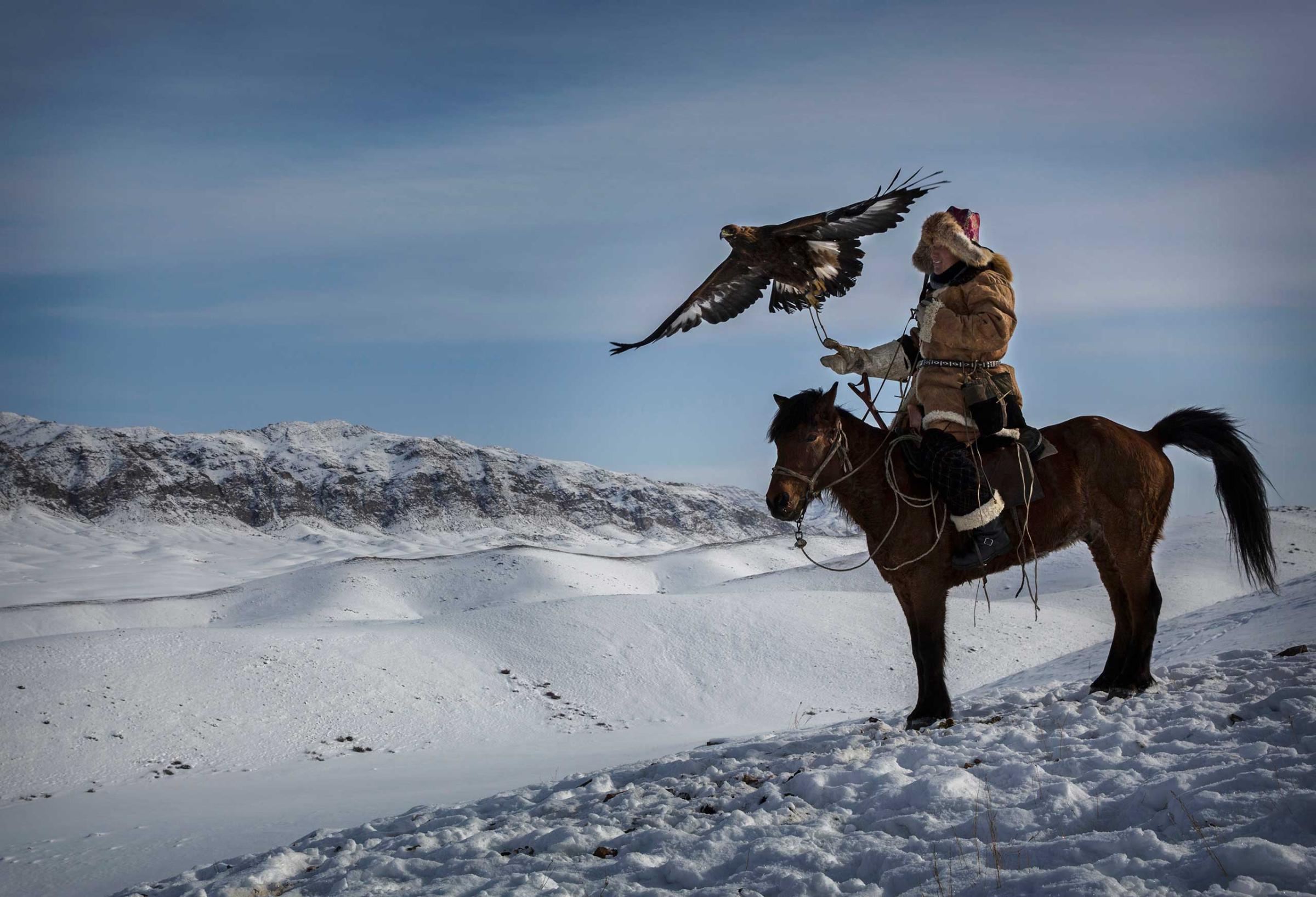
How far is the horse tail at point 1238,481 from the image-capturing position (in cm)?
659

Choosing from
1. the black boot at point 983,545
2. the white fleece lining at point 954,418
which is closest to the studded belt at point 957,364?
the white fleece lining at point 954,418

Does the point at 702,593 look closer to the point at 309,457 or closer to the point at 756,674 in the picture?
the point at 756,674

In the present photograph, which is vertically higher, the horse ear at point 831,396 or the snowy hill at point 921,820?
the horse ear at point 831,396

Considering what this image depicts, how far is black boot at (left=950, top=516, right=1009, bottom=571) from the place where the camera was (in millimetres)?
6141

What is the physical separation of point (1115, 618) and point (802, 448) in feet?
9.64

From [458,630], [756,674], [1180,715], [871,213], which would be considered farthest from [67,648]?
[1180,715]

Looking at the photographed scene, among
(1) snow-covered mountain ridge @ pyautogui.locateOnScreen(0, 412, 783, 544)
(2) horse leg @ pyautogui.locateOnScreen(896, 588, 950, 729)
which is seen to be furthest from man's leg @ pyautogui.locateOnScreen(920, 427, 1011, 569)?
(1) snow-covered mountain ridge @ pyautogui.locateOnScreen(0, 412, 783, 544)

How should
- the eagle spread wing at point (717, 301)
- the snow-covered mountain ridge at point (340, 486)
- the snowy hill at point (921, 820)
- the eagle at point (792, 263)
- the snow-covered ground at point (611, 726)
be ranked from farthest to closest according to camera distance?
the snow-covered mountain ridge at point (340, 486)
the eagle spread wing at point (717, 301)
the eagle at point (792, 263)
the snow-covered ground at point (611, 726)
the snowy hill at point (921, 820)

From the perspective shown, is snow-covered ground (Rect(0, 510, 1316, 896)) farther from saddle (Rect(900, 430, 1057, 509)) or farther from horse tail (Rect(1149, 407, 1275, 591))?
saddle (Rect(900, 430, 1057, 509))

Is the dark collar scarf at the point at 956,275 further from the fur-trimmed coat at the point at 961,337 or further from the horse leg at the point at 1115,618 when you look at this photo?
the horse leg at the point at 1115,618

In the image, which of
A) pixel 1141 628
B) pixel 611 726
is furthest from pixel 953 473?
pixel 611 726

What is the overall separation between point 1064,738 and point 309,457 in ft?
272

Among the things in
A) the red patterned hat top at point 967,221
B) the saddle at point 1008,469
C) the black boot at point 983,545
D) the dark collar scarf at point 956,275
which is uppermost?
the red patterned hat top at point 967,221

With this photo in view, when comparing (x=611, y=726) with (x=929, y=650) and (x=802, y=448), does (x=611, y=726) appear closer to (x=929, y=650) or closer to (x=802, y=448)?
(x=929, y=650)
